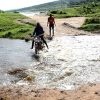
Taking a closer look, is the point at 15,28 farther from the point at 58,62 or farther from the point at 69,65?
the point at 69,65

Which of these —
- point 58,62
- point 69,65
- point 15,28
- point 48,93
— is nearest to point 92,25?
point 15,28

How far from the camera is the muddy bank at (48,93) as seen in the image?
51.7ft

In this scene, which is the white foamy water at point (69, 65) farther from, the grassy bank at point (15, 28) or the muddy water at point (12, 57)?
the grassy bank at point (15, 28)

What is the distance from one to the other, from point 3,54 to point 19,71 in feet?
22.9

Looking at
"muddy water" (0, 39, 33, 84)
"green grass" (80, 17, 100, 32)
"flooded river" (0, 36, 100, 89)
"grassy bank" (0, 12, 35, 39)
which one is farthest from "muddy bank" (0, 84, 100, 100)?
"green grass" (80, 17, 100, 32)

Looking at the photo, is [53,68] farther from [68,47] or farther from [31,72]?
[68,47]

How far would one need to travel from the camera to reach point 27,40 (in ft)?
118

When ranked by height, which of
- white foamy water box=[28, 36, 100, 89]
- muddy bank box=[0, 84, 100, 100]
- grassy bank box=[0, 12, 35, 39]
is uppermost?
muddy bank box=[0, 84, 100, 100]

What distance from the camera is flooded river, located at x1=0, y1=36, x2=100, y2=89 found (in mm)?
18750

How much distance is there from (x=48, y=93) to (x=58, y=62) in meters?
7.32

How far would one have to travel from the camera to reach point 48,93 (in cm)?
1641

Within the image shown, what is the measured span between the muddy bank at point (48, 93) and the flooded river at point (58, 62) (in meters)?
0.76

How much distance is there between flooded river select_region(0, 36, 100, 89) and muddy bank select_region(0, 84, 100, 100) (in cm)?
76

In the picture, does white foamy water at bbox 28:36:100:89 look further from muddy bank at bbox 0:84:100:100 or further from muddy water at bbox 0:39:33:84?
muddy water at bbox 0:39:33:84
